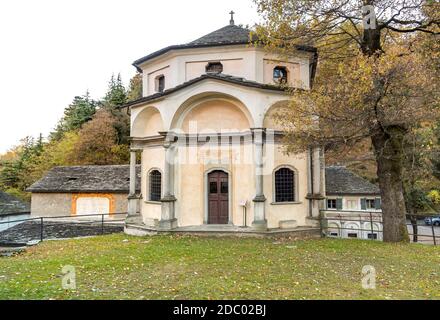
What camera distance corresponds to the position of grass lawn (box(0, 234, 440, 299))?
6.34 metres

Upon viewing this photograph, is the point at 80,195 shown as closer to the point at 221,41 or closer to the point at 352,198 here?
the point at 221,41

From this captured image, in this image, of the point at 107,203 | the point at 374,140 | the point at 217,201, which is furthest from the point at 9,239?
the point at 374,140

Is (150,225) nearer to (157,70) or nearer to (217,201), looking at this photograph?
(217,201)

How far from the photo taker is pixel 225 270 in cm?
810

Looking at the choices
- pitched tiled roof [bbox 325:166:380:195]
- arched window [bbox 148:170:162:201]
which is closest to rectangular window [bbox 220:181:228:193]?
arched window [bbox 148:170:162:201]

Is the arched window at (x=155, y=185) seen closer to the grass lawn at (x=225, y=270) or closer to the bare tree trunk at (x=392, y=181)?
the grass lawn at (x=225, y=270)

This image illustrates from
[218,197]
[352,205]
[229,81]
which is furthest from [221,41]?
[352,205]

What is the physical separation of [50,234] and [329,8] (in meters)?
18.8

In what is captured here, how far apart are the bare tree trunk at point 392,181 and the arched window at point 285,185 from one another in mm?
4427

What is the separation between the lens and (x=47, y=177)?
26734 millimetres

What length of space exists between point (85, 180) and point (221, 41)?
17.4 m

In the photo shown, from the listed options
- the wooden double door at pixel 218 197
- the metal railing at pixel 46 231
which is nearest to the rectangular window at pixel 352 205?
the wooden double door at pixel 218 197

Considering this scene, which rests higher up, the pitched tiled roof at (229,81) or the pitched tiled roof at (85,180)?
the pitched tiled roof at (229,81)

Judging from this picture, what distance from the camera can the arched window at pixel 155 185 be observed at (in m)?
16.6
